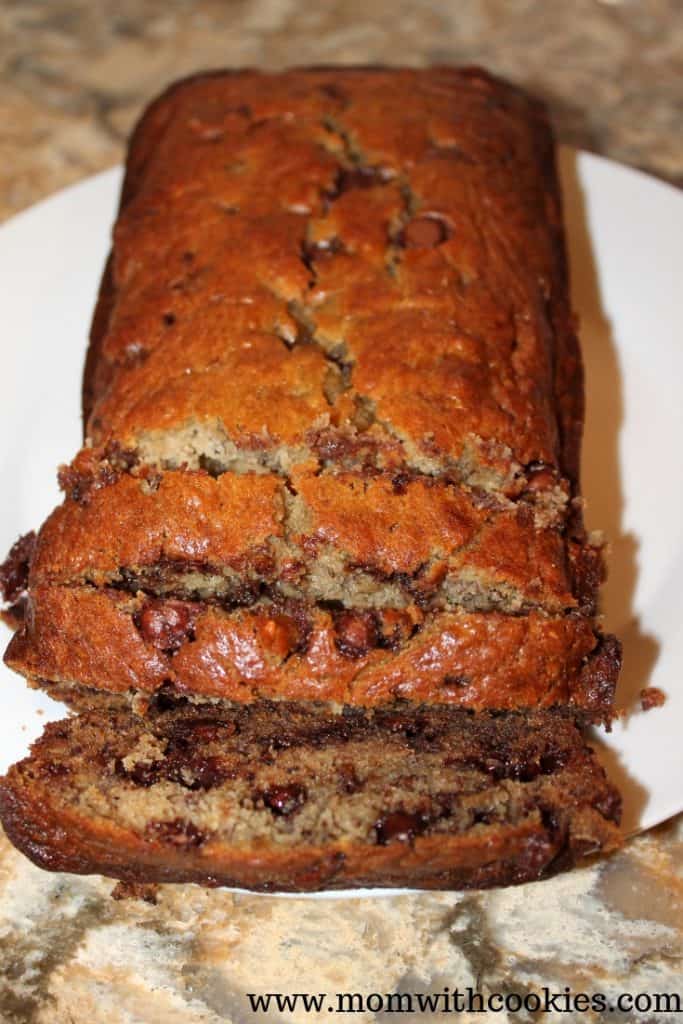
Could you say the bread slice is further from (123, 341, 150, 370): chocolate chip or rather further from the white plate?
(123, 341, 150, 370): chocolate chip

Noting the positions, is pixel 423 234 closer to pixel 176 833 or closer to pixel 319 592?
pixel 319 592

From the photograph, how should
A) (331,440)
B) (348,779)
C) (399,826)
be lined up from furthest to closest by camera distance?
Result: (331,440) < (348,779) < (399,826)

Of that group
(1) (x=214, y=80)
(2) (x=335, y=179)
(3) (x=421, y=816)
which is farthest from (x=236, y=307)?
(3) (x=421, y=816)

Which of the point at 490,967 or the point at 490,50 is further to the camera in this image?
the point at 490,50

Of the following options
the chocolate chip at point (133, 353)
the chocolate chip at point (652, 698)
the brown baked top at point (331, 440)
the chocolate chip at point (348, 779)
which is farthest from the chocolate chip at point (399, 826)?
the chocolate chip at point (133, 353)

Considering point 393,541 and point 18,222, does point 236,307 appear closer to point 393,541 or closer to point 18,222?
point 393,541

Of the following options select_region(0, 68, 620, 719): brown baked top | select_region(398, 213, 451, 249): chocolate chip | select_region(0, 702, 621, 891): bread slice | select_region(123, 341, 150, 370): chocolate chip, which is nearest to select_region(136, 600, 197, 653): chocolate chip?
select_region(0, 68, 620, 719): brown baked top

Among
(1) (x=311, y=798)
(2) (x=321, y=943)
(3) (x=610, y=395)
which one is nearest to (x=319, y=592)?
(1) (x=311, y=798)
